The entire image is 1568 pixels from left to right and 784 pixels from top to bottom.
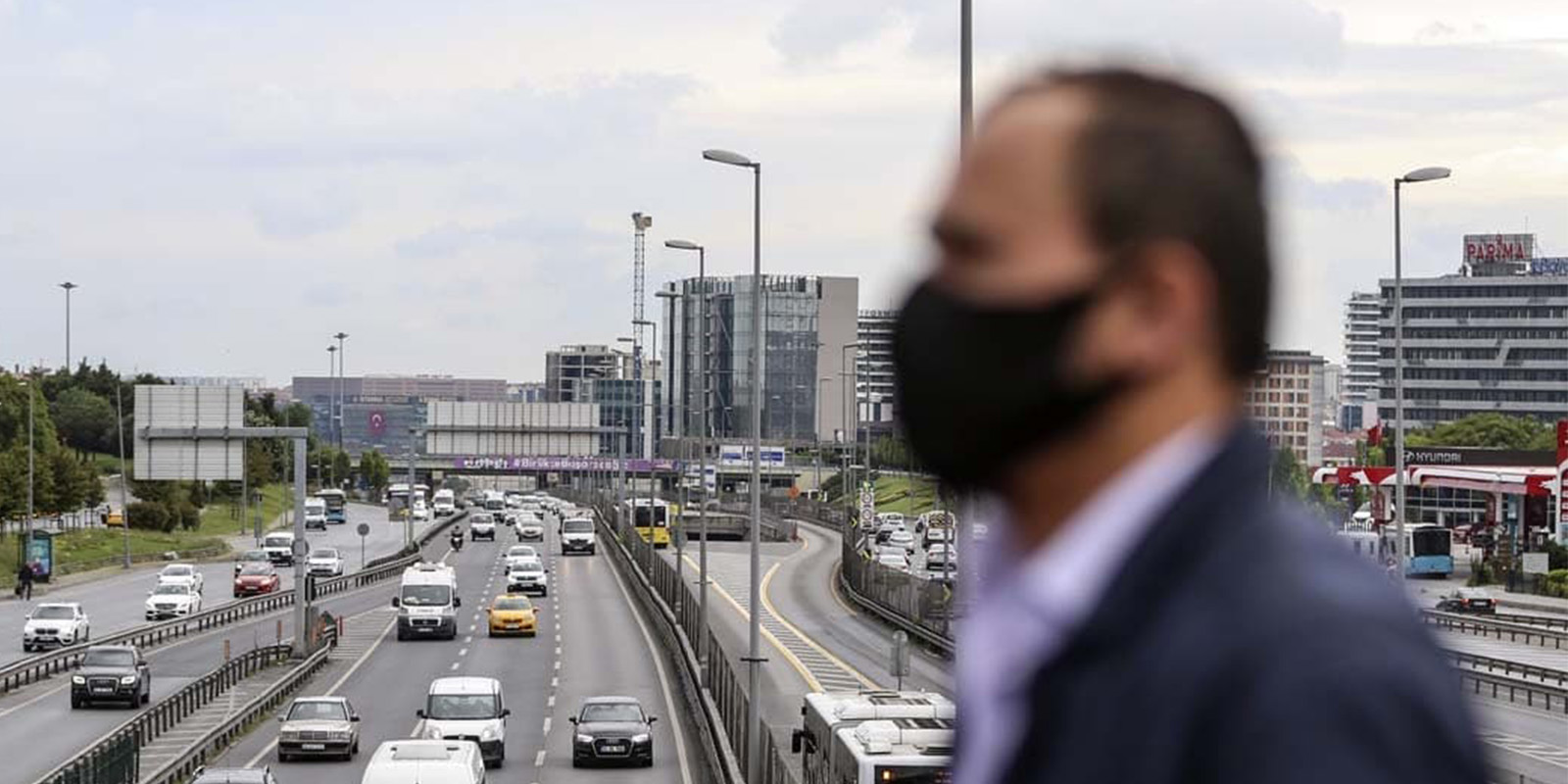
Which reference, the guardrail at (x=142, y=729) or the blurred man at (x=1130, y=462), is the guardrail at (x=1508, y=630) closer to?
the guardrail at (x=142, y=729)

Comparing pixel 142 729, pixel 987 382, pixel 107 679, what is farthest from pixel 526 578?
pixel 987 382

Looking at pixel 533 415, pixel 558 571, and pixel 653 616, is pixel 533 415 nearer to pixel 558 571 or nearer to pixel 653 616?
pixel 558 571

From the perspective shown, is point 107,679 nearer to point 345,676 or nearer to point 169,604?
point 345,676

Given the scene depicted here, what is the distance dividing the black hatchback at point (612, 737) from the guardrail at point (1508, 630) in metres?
35.7

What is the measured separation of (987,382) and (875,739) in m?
26.1

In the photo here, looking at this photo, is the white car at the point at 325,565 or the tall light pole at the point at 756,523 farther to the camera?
the white car at the point at 325,565

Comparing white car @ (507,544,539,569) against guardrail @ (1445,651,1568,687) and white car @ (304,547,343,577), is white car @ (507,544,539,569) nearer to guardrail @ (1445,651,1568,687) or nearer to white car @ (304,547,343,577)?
white car @ (304,547,343,577)

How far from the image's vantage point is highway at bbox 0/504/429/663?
265 ft

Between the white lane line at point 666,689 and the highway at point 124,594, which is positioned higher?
the white lane line at point 666,689

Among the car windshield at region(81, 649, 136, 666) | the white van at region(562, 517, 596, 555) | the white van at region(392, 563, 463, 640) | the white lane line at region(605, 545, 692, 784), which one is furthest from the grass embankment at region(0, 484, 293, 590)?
the car windshield at region(81, 649, 136, 666)

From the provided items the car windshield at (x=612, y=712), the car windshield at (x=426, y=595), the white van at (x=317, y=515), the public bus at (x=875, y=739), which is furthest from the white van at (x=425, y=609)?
the white van at (x=317, y=515)

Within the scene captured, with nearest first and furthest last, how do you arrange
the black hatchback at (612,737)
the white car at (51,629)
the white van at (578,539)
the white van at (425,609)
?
the black hatchback at (612,737)
the white car at (51,629)
the white van at (425,609)
the white van at (578,539)

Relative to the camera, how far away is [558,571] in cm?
11294

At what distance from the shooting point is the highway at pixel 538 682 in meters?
44.2
